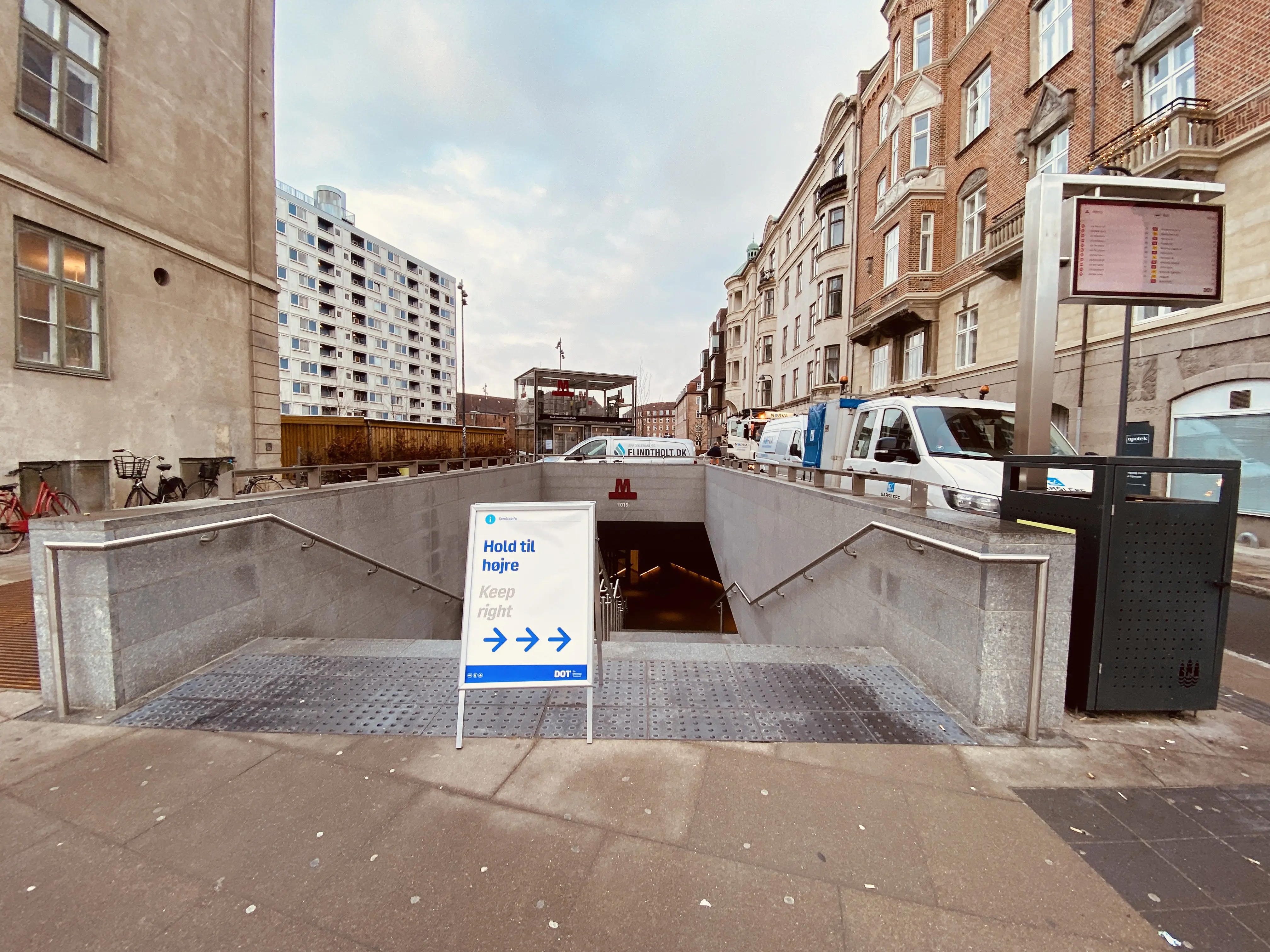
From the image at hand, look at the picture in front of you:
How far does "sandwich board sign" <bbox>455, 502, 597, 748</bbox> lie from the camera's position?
10.1 feet

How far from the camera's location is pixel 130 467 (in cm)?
946

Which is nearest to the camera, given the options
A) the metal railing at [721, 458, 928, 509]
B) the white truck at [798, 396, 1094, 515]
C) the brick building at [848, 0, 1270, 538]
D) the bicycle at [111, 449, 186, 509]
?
the metal railing at [721, 458, 928, 509]

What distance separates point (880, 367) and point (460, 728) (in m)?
23.8

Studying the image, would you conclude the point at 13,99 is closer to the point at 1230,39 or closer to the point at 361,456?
the point at 361,456

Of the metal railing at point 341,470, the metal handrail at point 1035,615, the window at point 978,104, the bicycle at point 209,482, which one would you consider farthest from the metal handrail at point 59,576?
the window at point 978,104

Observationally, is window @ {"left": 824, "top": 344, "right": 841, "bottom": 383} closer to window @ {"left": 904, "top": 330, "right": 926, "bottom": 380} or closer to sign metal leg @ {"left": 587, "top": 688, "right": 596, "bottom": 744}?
window @ {"left": 904, "top": 330, "right": 926, "bottom": 380}

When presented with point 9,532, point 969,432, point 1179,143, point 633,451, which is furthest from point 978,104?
point 9,532

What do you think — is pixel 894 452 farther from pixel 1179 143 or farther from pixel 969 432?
pixel 1179 143

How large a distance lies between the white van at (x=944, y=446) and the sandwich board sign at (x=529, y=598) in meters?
3.59

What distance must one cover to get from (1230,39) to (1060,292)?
12.2 meters

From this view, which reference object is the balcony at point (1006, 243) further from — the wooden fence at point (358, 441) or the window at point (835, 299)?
the wooden fence at point (358, 441)

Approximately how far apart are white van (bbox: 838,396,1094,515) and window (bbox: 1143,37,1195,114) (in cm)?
990

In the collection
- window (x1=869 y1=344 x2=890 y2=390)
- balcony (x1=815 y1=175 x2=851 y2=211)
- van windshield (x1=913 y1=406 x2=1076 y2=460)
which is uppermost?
balcony (x1=815 y1=175 x2=851 y2=211)

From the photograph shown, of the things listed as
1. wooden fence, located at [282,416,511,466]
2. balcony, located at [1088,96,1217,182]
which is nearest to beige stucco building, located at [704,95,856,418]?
balcony, located at [1088,96,1217,182]
